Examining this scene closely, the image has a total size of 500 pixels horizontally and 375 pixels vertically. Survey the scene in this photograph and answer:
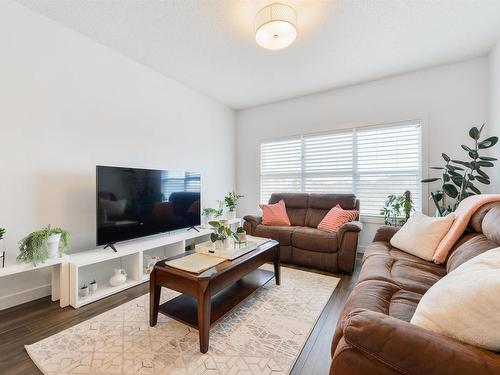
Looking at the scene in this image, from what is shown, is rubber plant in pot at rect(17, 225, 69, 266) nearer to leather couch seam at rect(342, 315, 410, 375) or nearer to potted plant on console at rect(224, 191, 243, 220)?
leather couch seam at rect(342, 315, 410, 375)

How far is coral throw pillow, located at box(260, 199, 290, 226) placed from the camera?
368 cm

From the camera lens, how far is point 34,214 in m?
2.26

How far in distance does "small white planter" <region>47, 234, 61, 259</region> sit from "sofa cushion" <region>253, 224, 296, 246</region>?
7.55 ft

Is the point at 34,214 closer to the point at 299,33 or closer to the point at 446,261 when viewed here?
the point at 299,33

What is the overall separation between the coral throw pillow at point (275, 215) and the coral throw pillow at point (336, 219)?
0.55 meters

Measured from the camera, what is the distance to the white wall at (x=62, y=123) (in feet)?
7.00

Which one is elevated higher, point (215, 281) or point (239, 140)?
point (239, 140)

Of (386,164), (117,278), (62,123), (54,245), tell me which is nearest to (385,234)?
(386,164)

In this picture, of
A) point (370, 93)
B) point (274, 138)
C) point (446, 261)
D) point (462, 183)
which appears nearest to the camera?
point (446, 261)

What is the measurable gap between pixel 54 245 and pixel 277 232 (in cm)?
245

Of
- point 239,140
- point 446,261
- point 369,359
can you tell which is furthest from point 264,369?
point 239,140

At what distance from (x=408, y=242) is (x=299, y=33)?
2.34 metres

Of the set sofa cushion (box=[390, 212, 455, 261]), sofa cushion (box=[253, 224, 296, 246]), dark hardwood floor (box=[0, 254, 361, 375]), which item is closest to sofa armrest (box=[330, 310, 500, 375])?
dark hardwood floor (box=[0, 254, 361, 375])

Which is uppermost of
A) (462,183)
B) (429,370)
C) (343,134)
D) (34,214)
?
(343,134)
